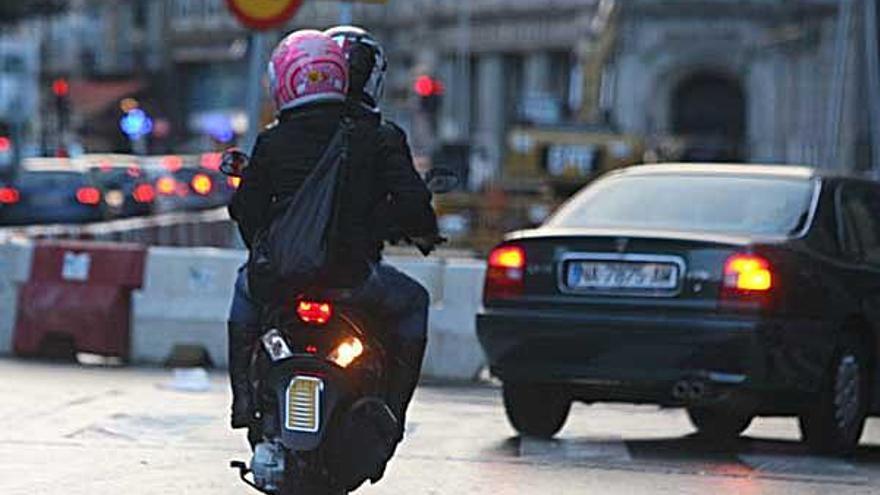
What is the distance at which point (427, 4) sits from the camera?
8962 centimetres

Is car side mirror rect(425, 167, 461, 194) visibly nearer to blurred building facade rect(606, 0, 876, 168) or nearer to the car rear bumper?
the car rear bumper

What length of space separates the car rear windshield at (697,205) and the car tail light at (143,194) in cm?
3436

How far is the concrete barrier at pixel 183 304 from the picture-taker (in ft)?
53.9

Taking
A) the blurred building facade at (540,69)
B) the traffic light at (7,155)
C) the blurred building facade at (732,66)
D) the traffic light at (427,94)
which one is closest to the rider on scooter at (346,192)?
the blurred building facade at (540,69)

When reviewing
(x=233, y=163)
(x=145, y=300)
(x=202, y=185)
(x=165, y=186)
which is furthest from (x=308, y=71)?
(x=202, y=185)

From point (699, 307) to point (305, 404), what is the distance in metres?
4.03

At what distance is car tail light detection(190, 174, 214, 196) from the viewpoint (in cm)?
5209

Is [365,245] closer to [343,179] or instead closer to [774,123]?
[343,179]

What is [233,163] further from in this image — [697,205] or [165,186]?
[165,186]

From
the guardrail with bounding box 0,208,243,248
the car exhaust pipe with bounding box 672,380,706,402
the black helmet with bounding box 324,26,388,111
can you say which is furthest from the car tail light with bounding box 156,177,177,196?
the black helmet with bounding box 324,26,388,111

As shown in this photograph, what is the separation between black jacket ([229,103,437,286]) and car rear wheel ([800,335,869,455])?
13.3ft

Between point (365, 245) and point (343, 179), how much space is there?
0.26 meters

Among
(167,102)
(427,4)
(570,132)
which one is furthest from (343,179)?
(167,102)

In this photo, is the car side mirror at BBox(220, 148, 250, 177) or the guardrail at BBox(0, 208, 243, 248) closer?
the car side mirror at BBox(220, 148, 250, 177)
